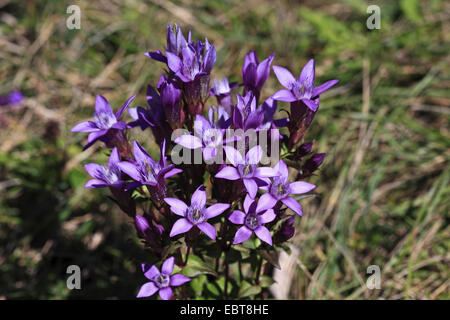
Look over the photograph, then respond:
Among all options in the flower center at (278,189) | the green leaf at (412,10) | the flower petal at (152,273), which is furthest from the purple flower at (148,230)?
the green leaf at (412,10)

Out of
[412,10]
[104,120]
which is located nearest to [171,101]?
[104,120]

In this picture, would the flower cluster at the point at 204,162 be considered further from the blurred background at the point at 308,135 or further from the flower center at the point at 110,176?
the blurred background at the point at 308,135

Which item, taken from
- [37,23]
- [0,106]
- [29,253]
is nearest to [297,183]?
[29,253]

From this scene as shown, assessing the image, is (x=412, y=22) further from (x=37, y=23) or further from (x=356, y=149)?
(x=37, y=23)

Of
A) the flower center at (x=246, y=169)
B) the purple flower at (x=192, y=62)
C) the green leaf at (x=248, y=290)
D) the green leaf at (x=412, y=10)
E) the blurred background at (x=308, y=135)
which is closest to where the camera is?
the flower center at (x=246, y=169)

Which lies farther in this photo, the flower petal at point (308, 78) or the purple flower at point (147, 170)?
the flower petal at point (308, 78)

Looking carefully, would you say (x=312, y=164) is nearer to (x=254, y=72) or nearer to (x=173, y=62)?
(x=254, y=72)
